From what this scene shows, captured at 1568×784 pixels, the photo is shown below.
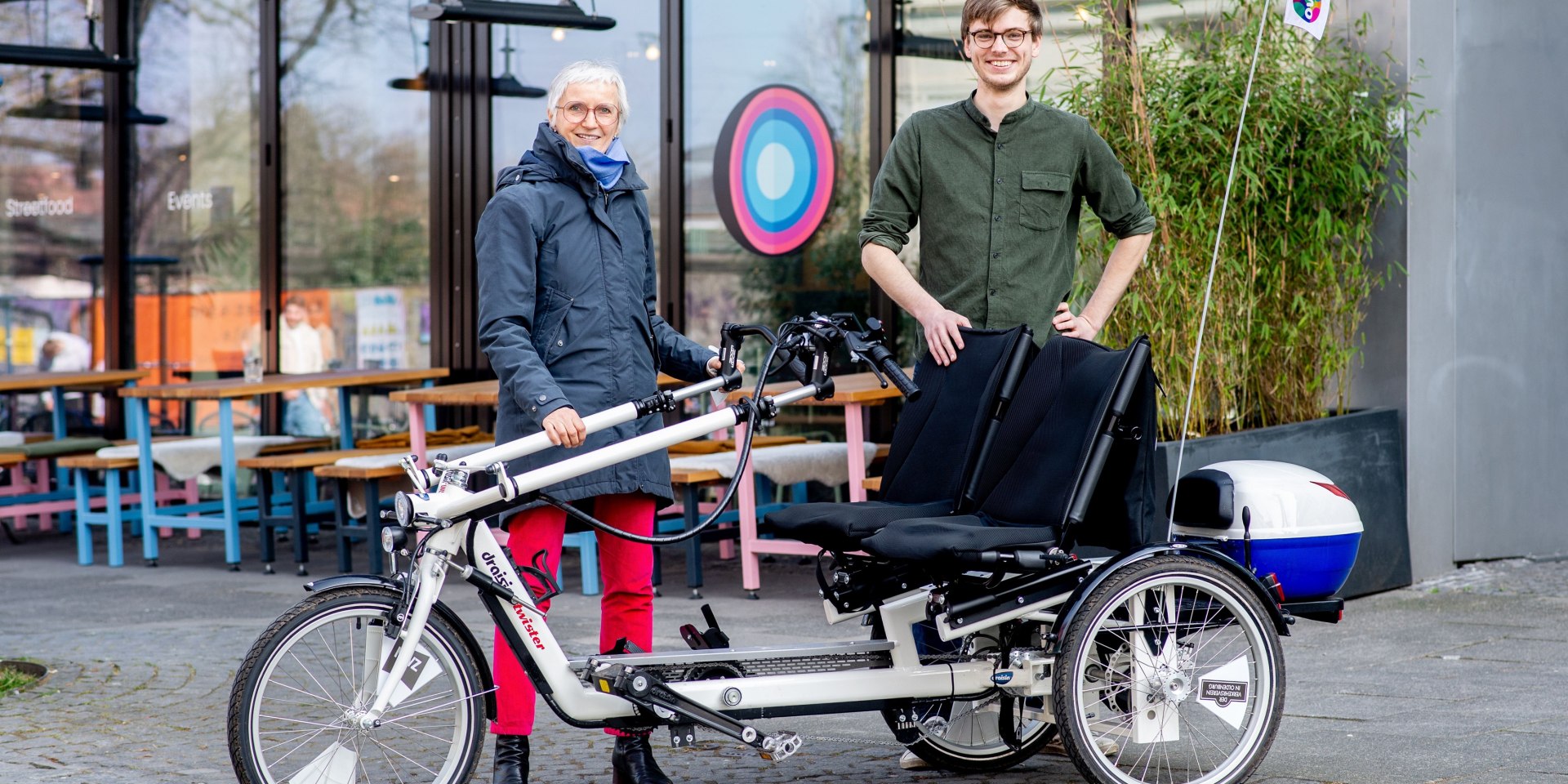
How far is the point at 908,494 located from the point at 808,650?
1.65 feet

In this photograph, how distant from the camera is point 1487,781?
3.88m

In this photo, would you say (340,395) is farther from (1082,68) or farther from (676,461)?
(1082,68)

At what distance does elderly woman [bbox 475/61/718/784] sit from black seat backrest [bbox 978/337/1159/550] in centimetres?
70

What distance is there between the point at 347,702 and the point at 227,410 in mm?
5154

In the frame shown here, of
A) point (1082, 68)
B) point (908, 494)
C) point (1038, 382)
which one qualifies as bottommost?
point (908, 494)

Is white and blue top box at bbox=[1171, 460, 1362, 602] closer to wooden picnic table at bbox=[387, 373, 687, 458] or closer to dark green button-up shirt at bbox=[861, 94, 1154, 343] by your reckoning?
dark green button-up shirt at bbox=[861, 94, 1154, 343]

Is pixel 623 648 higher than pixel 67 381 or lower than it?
lower

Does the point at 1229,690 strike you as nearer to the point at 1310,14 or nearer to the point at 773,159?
the point at 1310,14

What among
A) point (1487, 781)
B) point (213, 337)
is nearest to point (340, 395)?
point (213, 337)

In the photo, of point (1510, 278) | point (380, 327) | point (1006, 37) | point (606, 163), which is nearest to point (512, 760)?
point (606, 163)

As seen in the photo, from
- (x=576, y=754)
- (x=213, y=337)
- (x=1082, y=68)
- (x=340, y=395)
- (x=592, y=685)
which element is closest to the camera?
(x=592, y=685)

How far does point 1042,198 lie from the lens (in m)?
4.32

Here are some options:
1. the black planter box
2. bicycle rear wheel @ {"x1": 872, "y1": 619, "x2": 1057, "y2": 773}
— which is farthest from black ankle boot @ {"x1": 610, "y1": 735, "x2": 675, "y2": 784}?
the black planter box

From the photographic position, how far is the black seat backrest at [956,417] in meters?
3.96
